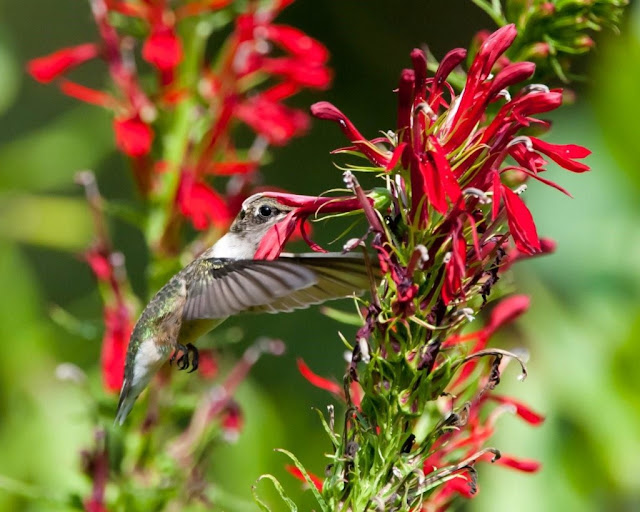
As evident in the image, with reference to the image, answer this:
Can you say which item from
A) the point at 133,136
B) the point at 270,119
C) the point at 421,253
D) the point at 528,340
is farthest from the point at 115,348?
the point at 528,340

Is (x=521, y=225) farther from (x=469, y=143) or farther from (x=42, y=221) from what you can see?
(x=42, y=221)

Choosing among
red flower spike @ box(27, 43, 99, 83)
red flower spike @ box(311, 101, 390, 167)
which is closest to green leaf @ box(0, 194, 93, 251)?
red flower spike @ box(27, 43, 99, 83)

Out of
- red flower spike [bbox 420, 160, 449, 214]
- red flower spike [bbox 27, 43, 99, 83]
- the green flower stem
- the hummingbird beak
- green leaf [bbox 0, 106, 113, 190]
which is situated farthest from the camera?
green leaf [bbox 0, 106, 113, 190]

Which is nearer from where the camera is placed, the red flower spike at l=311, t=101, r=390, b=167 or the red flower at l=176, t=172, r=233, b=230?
the red flower spike at l=311, t=101, r=390, b=167

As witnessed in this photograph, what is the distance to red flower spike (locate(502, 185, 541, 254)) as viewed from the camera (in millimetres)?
708

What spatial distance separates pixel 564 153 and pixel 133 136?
63cm

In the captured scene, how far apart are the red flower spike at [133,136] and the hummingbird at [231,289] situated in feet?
0.60

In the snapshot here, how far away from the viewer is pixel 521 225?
710 mm

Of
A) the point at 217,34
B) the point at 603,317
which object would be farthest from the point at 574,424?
the point at 217,34

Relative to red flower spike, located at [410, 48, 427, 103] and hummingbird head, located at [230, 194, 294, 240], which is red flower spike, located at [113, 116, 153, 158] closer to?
hummingbird head, located at [230, 194, 294, 240]

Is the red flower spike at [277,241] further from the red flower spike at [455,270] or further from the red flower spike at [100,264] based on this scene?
the red flower spike at [100,264]

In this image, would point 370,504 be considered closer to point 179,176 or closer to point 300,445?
point 179,176

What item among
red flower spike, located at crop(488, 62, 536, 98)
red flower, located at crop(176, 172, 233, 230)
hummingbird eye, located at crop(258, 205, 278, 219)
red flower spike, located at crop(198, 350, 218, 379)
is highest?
red flower spike, located at crop(488, 62, 536, 98)

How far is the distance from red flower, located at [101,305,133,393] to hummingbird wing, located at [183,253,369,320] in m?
0.20
